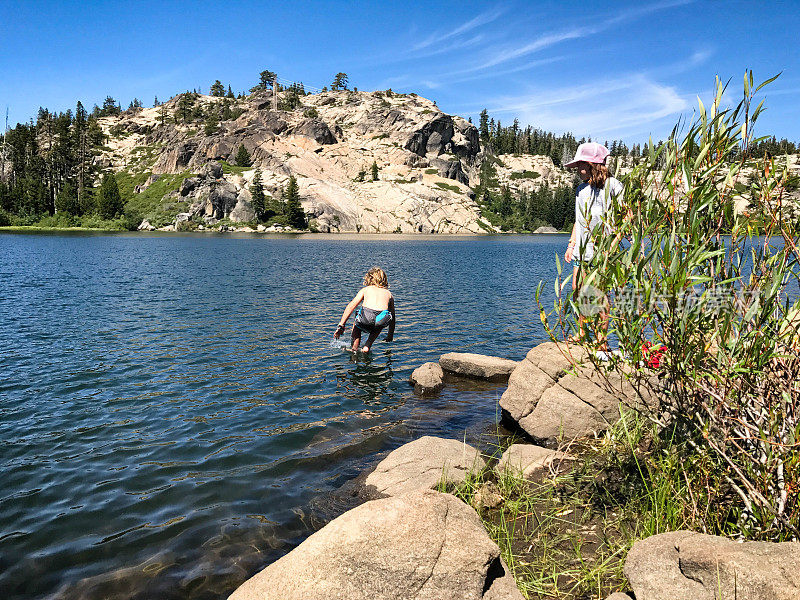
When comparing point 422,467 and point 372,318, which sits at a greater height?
point 372,318

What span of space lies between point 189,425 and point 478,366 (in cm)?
801

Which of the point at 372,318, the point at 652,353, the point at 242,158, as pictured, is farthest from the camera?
the point at 242,158

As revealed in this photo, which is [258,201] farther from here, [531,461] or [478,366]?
[531,461]

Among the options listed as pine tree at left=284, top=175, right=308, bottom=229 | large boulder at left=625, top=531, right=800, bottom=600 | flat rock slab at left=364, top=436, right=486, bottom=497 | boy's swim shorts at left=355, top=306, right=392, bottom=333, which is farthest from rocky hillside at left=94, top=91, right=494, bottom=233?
large boulder at left=625, top=531, right=800, bottom=600

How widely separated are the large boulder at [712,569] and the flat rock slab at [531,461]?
2982 mm

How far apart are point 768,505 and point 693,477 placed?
115 cm

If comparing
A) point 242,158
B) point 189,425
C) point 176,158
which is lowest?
point 189,425

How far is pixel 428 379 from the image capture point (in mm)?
14211

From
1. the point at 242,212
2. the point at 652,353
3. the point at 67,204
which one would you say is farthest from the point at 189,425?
the point at 67,204

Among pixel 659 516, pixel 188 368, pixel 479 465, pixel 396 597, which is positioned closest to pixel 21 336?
pixel 188 368

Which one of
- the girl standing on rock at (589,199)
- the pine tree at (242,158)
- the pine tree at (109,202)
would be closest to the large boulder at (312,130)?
the pine tree at (242,158)

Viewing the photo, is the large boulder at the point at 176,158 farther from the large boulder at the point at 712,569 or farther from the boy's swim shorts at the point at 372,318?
the large boulder at the point at 712,569

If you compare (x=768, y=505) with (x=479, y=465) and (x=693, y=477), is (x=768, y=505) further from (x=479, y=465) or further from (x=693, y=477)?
(x=479, y=465)

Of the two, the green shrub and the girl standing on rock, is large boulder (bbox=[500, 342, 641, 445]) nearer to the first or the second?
the girl standing on rock
